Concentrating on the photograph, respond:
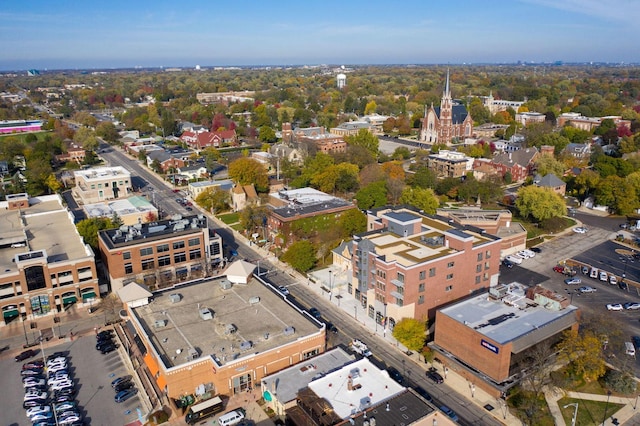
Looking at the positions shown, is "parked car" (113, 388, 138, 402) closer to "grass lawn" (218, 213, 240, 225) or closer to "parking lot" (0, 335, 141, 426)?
"parking lot" (0, 335, 141, 426)

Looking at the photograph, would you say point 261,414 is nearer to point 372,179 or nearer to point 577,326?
point 577,326

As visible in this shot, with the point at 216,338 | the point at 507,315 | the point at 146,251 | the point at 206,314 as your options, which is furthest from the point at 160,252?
the point at 507,315

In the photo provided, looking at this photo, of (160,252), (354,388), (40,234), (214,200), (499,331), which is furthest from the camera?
(214,200)

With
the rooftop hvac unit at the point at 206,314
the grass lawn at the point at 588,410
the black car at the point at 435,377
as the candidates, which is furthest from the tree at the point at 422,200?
the rooftop hvac unit at the point at 206,314

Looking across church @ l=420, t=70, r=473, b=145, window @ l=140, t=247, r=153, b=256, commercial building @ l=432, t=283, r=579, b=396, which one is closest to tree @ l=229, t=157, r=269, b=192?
window @ l=140, t=247, r=153, b=256

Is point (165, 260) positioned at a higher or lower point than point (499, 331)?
lower

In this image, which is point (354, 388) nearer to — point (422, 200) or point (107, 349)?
point (107, 349)

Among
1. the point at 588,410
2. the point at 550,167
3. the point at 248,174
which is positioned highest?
the point at 248,174
